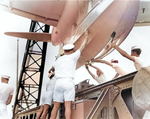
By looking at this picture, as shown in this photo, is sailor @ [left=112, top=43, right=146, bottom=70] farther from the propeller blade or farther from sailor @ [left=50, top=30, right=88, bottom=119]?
the propeller blade

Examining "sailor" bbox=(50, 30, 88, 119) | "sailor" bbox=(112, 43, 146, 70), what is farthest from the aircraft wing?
"sailor" bbox=(50, 30, 88, 119)

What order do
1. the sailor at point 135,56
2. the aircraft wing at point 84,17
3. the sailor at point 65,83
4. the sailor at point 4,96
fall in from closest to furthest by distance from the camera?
the sailor at point 135,56 → the sailor at point 65,83 → the aircraft wing at point 84,17 → the sailor at point 4,96

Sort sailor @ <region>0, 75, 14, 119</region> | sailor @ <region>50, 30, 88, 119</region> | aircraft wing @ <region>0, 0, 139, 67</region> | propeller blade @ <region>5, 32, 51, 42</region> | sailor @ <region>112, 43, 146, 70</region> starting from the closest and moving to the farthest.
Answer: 1. sailor @ <region>112, 43, 146, 70</region>
2. sailor @ <region>50, 30, 88, 119</region>
3. aircraft wing @ <region>0, 0, 139, 67</region>
4. sailor @ <region>0, 75, 14, 119</region>
5. propeller blade @ <region>5, 32, 51, 42</region>

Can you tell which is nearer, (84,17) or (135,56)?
(135,56)

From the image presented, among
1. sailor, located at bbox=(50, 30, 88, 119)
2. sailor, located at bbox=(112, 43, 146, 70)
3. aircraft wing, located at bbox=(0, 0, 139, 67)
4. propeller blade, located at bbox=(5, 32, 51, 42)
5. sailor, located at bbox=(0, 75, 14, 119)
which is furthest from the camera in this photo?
propeller blade, located at bbox=(5, 32, 51, 42)

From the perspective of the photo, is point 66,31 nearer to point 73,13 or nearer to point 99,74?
point 73,13

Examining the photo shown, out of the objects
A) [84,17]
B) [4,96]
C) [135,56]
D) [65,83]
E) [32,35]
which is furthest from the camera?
[32,35]

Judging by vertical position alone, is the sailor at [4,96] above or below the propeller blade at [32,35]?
below

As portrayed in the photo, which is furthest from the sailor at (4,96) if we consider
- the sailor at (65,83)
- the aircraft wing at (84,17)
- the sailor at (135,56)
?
the sailor at (135,56)

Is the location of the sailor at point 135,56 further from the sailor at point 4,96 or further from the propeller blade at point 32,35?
the propeller blade at point 32,35

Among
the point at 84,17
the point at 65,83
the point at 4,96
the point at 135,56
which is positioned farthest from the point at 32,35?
the point at 135,56

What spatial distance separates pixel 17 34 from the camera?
21.8ft

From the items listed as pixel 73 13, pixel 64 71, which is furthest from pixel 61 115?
pixel 73 13

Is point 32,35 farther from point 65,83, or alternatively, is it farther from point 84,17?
point 65,83
